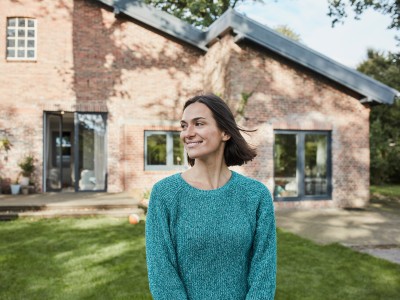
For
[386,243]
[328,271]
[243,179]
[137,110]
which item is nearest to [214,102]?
[243,179]

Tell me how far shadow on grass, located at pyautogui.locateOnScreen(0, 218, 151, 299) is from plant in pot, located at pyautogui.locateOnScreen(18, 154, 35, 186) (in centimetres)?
405

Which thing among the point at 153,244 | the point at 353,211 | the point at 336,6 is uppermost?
the point at 336,6

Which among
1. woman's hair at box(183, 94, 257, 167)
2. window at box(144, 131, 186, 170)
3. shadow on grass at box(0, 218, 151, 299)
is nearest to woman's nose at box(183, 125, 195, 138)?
woman's hair at box(183, 94, 257, 167)

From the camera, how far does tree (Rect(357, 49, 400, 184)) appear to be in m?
20.7

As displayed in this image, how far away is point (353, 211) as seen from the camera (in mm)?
11367

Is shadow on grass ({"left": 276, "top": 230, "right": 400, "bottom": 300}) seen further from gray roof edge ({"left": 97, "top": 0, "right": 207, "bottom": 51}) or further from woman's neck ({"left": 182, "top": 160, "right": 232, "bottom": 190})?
gray roof edge ({"left": 97, "top": 0, "right": 207, "bottom": 51})

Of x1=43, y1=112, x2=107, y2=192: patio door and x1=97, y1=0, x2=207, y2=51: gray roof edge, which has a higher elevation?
x1=97, y1=0, x2=207, y2=51: gray roof edge

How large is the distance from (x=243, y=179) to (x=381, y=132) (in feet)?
68.7

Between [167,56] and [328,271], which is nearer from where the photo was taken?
[328,271]

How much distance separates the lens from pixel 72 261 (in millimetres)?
5754

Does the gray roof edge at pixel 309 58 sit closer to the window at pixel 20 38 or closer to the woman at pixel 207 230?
the window at pixel 20 38

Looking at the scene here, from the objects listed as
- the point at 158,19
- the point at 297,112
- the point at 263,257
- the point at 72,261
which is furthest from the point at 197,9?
the point at 263,257

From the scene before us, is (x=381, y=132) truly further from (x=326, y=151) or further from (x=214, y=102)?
(x=214, y=102)

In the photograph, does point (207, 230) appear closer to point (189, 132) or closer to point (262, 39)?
point (189, 132)
